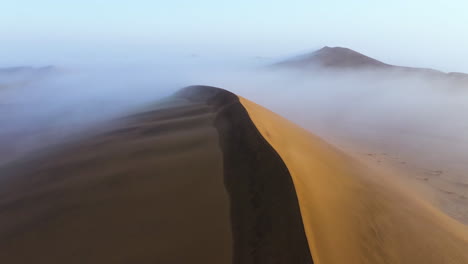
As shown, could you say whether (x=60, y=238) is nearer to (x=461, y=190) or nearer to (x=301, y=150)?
(x=301, y=150)

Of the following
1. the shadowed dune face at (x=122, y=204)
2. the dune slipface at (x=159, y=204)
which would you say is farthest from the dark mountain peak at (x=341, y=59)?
the shadowed dune face at (x=122, y=204)

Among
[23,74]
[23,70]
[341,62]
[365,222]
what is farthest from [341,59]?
[23,70]

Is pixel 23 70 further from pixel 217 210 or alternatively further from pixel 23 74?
pixel 217 210

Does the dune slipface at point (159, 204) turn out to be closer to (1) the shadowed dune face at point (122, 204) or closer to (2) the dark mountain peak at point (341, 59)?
(1) the shadowed dune face at point (122, 204)

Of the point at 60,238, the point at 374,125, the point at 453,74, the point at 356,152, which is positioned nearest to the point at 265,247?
the point at 60,238

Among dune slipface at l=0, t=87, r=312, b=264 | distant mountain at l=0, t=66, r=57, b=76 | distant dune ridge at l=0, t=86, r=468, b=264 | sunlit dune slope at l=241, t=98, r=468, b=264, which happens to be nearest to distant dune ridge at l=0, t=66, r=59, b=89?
distant mountain at l=0, t=66, r=57, b=76

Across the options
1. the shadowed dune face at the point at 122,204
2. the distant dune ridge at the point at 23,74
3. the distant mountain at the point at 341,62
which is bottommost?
the shadowed dune face at the point at 122,204
